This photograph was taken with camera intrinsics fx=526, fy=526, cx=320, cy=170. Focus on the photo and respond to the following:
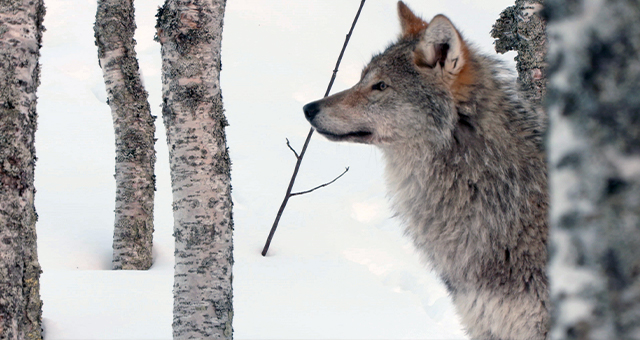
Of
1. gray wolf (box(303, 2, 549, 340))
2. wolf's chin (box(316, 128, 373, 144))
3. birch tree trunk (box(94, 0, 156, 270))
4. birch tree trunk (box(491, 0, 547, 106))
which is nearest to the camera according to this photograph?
gray wolf (box(303, 2, 549, 340))

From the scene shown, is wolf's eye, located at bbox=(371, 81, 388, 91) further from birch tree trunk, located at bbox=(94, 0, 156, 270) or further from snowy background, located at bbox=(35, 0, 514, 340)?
birch tree trunk, located at bbox=(94, 0, 156, 270)

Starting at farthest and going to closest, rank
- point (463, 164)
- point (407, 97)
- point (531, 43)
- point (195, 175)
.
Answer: point (531, 43) → point (195, 175) → point (407, 97) → point (463, 164)

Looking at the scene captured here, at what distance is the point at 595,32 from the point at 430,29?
2.15 m

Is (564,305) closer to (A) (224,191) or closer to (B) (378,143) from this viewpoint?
(B) (378,143)

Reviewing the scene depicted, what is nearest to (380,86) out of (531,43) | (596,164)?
(596,164)

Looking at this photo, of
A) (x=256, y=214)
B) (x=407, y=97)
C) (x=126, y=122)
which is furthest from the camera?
(x=256, y=214)

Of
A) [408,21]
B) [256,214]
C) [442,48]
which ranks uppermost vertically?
[408,21]

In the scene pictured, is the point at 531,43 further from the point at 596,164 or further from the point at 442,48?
the point at 596,164

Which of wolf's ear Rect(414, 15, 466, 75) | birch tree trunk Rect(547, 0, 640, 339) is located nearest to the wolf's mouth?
wolf's ear Rect(414, 15, 466, 75)

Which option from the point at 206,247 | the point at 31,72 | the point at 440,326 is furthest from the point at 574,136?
the point at 440,326

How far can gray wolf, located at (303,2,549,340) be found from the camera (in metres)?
2.47

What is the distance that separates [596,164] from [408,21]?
282 centimetres

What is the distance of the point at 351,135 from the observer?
9.26 feet

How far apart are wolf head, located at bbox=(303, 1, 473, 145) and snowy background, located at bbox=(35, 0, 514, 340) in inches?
25.9
